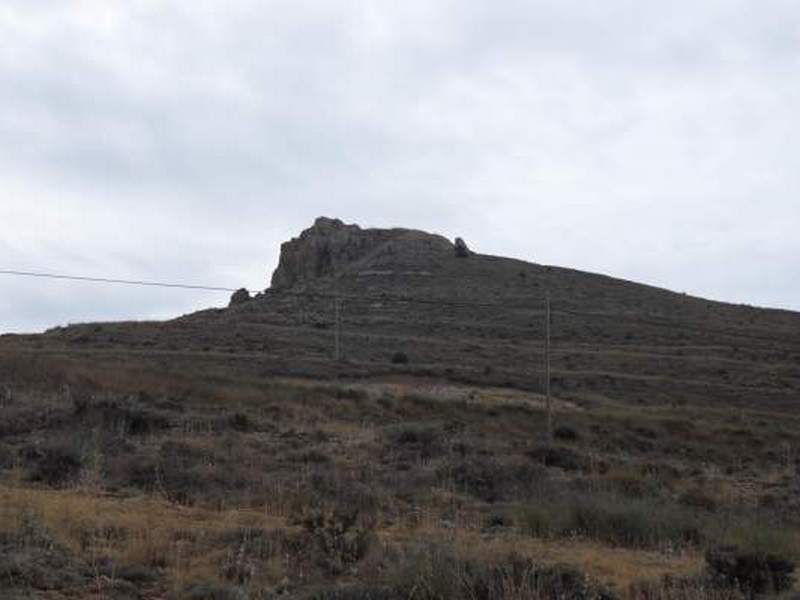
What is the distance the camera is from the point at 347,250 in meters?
90.4

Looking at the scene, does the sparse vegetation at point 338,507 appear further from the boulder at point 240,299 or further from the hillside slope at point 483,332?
the boulder at point 240,299

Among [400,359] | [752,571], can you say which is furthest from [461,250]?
[752,571]

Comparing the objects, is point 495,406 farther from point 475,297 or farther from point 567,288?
point 567,288

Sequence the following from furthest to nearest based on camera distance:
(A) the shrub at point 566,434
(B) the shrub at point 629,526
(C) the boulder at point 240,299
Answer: (C) the boulder at point 240,299, (A) the shrub at point 566,434, (B) the shrub at point 629,526

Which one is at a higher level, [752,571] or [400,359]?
[400,359]

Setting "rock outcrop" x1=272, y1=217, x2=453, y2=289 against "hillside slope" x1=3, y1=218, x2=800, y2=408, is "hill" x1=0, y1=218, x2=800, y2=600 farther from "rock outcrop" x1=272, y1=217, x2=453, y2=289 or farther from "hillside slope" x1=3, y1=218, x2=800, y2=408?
"rock outcrop" x1=272, y1=217, x2=453, y2=289

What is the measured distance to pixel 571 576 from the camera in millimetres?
7156

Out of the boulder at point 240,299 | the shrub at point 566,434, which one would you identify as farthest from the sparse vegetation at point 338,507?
the boulder at point 240,299

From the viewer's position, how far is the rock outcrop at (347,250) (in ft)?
272

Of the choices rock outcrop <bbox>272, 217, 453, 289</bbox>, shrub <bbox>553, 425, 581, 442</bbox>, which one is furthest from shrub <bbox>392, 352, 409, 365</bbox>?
rock outcrop <bbox>272, 217, 453, 289</bbox>

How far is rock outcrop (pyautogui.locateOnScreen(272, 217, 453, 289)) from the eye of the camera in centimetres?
8288

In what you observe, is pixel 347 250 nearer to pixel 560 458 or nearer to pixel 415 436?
pixel 415 436

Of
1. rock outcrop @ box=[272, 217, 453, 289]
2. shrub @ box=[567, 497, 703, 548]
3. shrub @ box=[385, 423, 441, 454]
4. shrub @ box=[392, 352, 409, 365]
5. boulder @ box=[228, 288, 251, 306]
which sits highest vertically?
rock outcrop @ box=[272, 217, 453, 289]

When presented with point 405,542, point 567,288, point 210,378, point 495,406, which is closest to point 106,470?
point 405,542
